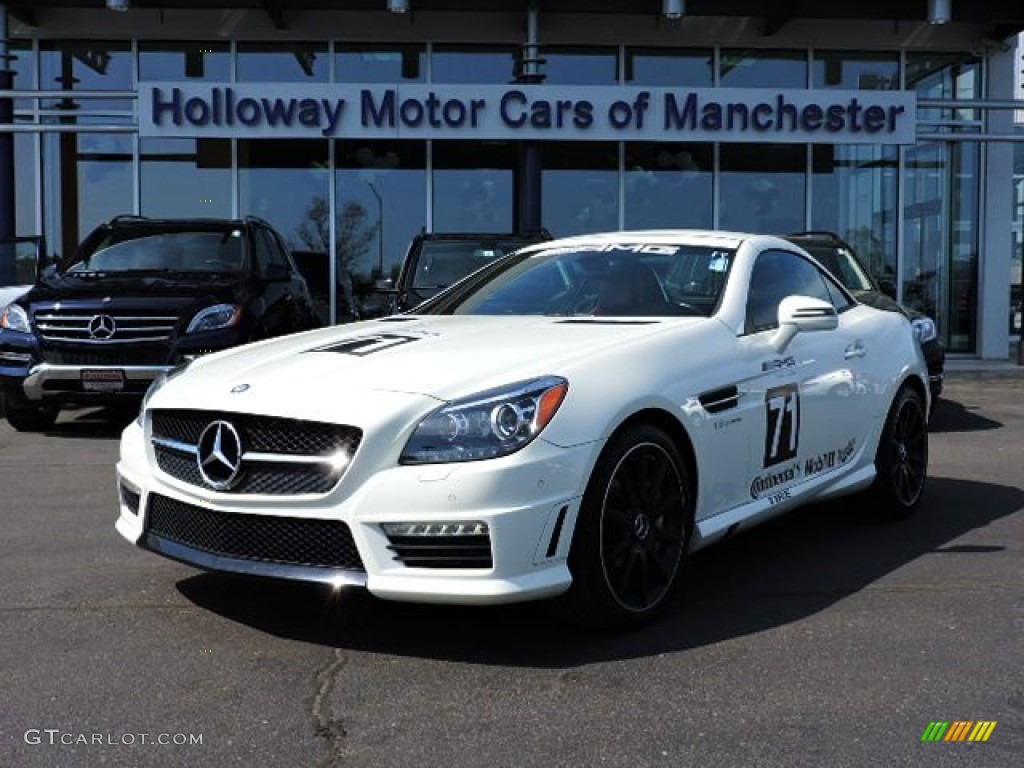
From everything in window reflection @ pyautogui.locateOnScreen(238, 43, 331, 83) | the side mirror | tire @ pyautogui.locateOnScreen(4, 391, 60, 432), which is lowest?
tire @ pyautogui.locateOnScreen(4, 391, 60, 432)

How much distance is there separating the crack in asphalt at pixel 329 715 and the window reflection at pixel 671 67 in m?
13.4

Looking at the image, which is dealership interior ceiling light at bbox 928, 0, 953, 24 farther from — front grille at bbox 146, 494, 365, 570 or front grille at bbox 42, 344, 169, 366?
front grille at bbox 146, 494, 365, 570

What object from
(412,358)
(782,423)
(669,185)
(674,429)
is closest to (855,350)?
(782,423)

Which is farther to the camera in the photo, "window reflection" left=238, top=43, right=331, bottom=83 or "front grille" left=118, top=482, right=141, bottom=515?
"window reflection" left=238, top=43, right=331, bottom=83

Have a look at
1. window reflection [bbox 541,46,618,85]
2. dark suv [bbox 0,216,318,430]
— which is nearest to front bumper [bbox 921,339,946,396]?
dark suv [bbox 0,216,318,430]

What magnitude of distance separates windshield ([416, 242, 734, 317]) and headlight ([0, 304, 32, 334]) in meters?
4.53

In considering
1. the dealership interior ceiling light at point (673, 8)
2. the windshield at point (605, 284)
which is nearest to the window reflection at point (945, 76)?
the dealership interior ceiling light at point (673, 8)

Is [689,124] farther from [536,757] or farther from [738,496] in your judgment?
[536,757]

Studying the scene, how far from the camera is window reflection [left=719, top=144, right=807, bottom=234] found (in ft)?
51.5

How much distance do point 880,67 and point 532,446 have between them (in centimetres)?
1450

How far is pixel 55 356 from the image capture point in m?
8.23

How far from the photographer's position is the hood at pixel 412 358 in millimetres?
3537

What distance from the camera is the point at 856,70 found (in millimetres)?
15891

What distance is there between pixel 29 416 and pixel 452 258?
384 cm
